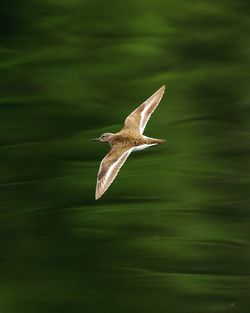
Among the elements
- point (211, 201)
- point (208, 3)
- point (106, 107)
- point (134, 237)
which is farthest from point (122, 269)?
point (208, 3)

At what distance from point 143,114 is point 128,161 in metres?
0.36

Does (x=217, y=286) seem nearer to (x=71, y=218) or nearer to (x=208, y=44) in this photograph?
(x=71, y=218)

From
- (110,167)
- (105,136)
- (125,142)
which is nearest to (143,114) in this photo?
(105,136)

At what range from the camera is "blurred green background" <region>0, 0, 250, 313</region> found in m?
5.26

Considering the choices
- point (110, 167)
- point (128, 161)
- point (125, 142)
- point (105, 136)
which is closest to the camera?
point (110, 167)

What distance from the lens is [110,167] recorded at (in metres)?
5.34

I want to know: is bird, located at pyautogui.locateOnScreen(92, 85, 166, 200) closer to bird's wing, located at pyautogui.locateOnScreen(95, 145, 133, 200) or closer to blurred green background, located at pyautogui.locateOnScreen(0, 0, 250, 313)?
bird's wing, located at pyautogui.locateOnScreen(95, 145, 133, 200)

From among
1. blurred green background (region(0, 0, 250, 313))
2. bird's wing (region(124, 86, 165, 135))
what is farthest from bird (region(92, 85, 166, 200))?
blurred green background (region(0, 0, 250, 313))

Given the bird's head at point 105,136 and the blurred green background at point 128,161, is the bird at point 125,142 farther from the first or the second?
the blurred green background at point 128,161

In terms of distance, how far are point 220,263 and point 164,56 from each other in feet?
6.63

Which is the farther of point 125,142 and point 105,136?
point 105,136

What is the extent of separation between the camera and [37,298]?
5.22 metres

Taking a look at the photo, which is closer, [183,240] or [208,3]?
[183,240]

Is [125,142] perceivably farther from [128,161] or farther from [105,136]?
[128,161]
